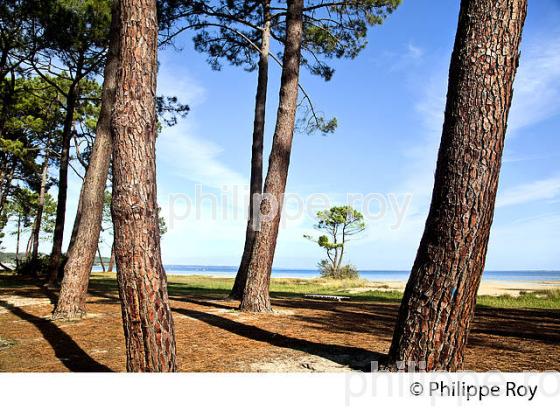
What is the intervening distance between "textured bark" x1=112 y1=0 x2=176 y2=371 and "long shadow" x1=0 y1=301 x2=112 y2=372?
92 cm

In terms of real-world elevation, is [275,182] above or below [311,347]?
above

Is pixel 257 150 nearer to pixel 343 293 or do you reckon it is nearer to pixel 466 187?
pixel 466 187

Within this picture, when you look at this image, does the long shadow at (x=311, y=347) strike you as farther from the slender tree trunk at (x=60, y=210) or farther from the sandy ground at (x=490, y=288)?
the sandy ground at (x=490, y=288)

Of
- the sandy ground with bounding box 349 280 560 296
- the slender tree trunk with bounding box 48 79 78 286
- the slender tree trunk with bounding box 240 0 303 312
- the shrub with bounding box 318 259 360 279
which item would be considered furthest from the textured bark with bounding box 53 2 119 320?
the shrub with bounding box 318 259 360 279

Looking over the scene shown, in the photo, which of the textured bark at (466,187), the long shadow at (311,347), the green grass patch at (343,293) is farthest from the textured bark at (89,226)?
the textured bark at (466,187)

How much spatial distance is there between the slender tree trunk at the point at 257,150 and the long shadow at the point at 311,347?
324 centimetres

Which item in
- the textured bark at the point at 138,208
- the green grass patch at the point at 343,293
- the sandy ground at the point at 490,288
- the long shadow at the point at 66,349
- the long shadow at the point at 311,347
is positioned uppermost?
→ the textured bark at the point at 138,208

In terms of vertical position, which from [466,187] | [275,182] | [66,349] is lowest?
[66,349]

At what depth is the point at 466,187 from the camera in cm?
273

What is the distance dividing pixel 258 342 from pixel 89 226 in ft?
12.0

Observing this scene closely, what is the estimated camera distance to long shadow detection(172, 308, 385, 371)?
11.9ft

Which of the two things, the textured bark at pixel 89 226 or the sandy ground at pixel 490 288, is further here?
the sandy ground at pixel 490 288

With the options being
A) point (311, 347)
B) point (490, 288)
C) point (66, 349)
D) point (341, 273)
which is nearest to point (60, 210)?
point (66, 349)

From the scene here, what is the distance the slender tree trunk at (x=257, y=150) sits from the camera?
911cm
